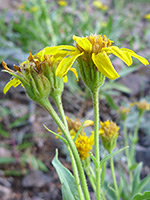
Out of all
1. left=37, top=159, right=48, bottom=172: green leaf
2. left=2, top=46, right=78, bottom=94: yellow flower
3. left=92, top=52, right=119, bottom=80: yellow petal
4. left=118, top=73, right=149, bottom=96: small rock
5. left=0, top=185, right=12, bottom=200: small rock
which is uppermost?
left=118, top=73, right=149, bottom=96: small rock

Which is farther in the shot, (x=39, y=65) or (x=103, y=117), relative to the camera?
(x=103, y=117)

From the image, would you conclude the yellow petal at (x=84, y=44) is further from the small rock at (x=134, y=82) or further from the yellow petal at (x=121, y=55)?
the small rock at (x=134, y=82)

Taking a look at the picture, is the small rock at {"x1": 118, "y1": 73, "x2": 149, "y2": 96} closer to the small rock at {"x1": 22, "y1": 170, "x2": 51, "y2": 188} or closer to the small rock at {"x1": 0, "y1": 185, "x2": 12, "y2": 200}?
the small rock at {"x1": 22, "y1": 170, "x2": 51, "y2": 188}

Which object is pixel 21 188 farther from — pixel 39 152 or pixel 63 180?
pixel 63 180

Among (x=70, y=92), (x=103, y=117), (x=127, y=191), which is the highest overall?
(x=70, y=92)

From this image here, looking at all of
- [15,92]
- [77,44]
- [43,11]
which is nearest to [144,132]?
[15,92]

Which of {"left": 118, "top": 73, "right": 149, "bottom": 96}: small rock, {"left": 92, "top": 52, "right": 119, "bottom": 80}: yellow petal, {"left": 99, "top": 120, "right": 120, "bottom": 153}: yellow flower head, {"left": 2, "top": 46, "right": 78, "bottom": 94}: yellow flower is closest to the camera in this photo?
{"left": 92, "top": 52, "right": 119, "bottom": 80}: yellow petal

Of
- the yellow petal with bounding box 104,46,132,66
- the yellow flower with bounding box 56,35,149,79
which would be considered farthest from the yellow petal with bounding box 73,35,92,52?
the yellow petal with bounding box 104,46,132,66

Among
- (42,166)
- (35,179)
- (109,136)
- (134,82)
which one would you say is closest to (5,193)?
(35,179)

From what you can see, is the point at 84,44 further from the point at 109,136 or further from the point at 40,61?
the point at 109,136
